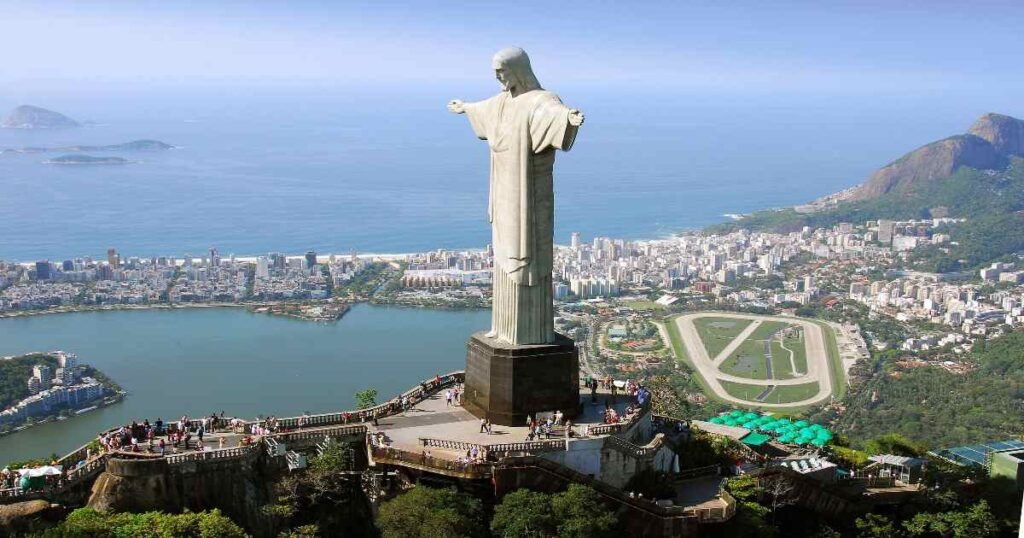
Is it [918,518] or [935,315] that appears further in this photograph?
[935,315]

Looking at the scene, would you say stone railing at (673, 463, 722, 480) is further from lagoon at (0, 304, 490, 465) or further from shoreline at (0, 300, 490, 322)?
shoreline at (0, 300, 490, 322)

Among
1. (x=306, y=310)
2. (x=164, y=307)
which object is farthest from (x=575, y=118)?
(x=164, y=307)

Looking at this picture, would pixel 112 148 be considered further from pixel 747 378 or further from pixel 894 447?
pixel 894 447

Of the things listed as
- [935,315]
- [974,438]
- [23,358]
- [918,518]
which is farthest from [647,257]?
[918,518]

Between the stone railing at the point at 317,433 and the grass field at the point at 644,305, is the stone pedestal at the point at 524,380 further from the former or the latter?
the grass field at the point at 644,305

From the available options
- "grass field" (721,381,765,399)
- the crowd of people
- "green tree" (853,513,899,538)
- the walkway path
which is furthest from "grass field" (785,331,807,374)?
the crowd of people

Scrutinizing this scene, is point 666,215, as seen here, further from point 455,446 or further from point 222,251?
point 455,446
